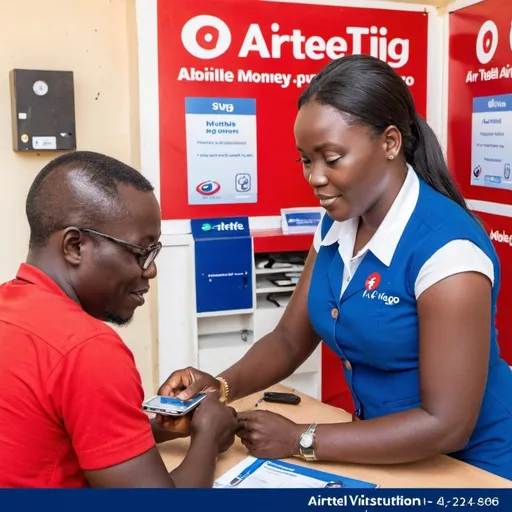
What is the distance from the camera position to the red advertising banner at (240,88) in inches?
98.3

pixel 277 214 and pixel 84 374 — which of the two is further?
pixel 277 214

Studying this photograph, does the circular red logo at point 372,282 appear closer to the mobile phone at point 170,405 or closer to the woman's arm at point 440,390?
the woman's arm at point 440,390

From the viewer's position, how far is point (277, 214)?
269 centimetres

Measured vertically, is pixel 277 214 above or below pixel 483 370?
above

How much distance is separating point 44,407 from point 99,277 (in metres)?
0.24

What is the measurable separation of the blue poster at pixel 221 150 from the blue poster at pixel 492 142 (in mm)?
870

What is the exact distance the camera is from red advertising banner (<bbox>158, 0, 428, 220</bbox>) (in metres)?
2.50

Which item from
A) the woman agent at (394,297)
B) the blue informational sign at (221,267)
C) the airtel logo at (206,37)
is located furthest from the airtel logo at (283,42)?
the woman agent at (394,297)

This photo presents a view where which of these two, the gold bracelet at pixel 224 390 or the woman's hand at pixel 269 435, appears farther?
the gold bracelet at pixel 224 390

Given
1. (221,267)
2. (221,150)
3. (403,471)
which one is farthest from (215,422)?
(221,150)

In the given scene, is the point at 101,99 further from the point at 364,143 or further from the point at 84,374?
the point at 84,374

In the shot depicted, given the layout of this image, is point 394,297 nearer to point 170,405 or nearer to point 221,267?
point 170,405

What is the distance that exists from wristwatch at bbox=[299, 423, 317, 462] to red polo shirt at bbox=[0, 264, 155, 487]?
41cm
